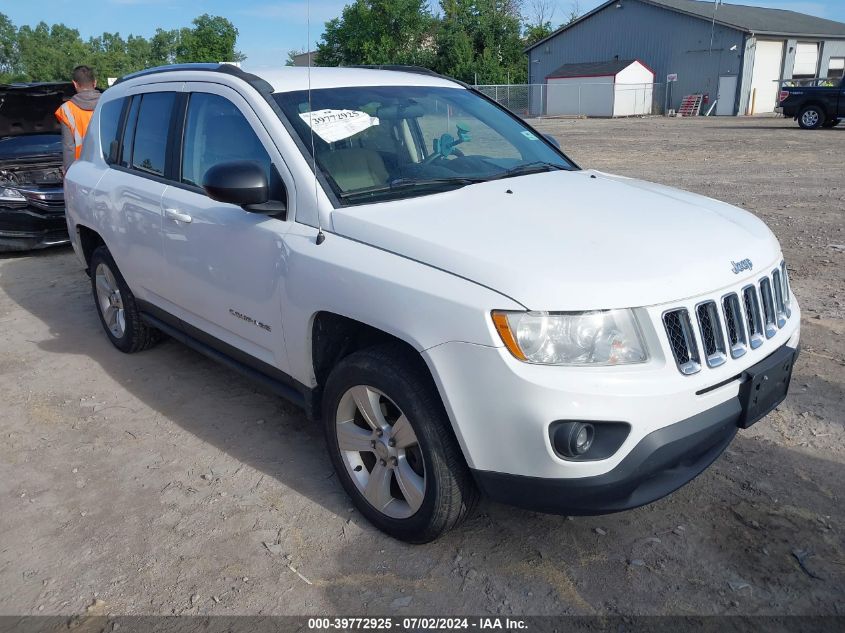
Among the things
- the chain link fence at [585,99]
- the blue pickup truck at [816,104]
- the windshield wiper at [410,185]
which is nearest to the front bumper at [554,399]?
the windshield wiper at [410,185]

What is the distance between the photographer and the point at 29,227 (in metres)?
8.17

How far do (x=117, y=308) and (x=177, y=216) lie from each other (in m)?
1.68

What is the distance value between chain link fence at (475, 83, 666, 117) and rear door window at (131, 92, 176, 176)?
116 ft

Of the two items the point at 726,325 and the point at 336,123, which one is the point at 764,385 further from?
the point at 336,123

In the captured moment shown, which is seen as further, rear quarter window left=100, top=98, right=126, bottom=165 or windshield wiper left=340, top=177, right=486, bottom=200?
rear quarter window left=100, top=98, right=126, bottom=165

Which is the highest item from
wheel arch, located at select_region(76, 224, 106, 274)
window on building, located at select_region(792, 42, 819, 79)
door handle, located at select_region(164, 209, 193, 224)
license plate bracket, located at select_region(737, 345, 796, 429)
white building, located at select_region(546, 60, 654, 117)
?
window on building, located at select_region(792, 42, 819, 79)

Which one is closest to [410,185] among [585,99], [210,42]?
[585,99]

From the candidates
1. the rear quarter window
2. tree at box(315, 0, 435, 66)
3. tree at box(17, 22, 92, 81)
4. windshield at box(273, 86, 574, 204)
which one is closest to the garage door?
tree at box(315, 0, 435, 66)

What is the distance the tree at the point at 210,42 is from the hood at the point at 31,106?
62.5 meters

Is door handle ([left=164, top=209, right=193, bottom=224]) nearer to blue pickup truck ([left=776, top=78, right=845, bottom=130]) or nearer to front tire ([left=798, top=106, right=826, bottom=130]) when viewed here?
blue pickup truck ([left=776, top=78, right=845, bottom=130])

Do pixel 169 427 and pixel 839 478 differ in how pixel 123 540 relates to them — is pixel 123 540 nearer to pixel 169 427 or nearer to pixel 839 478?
pixel 169 427

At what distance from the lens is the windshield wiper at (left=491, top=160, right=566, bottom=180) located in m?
3.57

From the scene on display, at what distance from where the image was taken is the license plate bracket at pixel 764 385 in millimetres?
2588

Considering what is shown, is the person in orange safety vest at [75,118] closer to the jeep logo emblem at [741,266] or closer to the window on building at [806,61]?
the jeep logo emblem at [741,266]
